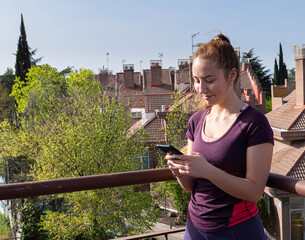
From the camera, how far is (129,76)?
4375 cm

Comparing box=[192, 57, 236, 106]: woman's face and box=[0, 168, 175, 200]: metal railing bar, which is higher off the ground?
box=[192, 57, 236, 106]: woman's face

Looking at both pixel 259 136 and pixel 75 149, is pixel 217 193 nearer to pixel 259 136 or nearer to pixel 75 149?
pixel 259 136

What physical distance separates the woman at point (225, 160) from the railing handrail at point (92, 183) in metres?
0.29

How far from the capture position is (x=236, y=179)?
153 cm

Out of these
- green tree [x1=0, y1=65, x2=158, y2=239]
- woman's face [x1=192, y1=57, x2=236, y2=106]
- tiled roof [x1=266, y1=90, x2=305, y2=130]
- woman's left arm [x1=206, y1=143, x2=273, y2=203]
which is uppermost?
woman's face [x1=192, y1=57, x2=236, y2=106]

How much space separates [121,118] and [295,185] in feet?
56.7

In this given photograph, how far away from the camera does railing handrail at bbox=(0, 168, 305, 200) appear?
1.82m

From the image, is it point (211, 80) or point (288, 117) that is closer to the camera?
point (211, 80)

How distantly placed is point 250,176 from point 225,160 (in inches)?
5.5

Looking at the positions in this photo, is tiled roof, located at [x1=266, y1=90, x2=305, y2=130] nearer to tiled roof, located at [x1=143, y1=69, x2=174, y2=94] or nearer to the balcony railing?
the balcony railing

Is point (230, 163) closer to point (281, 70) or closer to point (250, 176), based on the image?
point (250, 176)

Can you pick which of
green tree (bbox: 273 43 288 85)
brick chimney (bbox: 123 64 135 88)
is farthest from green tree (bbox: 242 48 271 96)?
brick chimney (bbox: 123 64 135 88)

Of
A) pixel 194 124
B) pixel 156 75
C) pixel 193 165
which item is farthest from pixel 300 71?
pixel 156 75

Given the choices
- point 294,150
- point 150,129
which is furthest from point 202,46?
point 150,129
